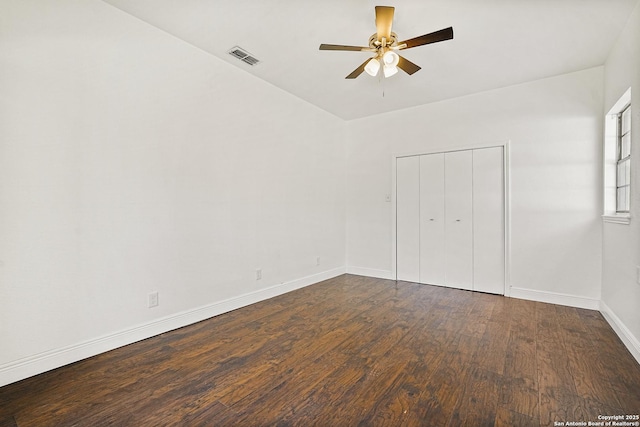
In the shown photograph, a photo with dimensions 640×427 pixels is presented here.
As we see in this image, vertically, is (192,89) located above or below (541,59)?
below

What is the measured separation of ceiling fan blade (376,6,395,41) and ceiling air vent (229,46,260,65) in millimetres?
1402

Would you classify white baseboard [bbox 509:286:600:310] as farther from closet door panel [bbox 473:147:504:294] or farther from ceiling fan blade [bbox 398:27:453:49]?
ceiling fan blade [bbox 398:27:453:49]

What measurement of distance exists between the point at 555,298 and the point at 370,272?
2394 millimetres

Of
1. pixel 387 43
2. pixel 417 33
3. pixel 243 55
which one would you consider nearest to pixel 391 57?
pixel 387 43

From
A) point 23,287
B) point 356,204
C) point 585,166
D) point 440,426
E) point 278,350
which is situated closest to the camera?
point 440,426

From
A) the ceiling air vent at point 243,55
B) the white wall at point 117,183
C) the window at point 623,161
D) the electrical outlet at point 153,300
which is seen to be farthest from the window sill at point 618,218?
the electrical outlet at point 153,300

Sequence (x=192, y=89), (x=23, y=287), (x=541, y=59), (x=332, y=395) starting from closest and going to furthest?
(x=332, y=395) < (x=23, y=287) < (x=192, y=89) < (x=541, y=59)

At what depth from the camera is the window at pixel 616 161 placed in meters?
2.93

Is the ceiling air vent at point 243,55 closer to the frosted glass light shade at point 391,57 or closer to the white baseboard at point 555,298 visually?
the frosted glass light shade at point 391,57

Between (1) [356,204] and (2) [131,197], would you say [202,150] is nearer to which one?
(2) [131,197]

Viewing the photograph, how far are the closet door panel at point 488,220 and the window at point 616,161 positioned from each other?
38.5 inches

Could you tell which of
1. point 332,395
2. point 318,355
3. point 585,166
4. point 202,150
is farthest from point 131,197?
point 585,166

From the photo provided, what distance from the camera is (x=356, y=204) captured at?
200 inches

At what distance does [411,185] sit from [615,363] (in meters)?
2.92
